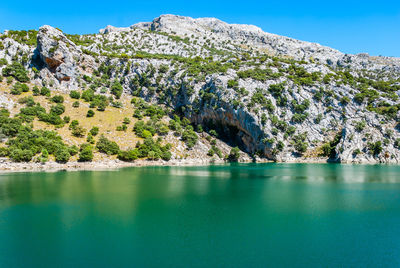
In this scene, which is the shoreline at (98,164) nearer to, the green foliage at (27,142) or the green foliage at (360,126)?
the green foliage at (27,142)

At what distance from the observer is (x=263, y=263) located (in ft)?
44.2

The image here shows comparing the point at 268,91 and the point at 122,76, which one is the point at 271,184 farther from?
the point at 122,76

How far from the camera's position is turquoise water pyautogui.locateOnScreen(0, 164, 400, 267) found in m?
14.1

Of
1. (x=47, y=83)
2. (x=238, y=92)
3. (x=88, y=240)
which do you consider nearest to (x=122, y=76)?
(x=47, y=83)

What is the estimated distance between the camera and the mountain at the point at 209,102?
263 feet

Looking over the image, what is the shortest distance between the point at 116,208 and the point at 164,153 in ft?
168

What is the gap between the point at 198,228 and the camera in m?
18.8

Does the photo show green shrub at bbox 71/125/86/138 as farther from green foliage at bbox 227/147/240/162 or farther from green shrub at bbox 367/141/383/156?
green shrub at bbox 367/141/383/156

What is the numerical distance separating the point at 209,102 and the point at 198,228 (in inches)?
3192

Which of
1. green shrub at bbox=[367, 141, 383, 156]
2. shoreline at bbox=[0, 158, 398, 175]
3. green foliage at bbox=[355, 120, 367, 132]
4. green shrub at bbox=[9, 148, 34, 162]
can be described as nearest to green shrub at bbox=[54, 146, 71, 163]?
shoreline at bbox=[0, 158, 398, 175]

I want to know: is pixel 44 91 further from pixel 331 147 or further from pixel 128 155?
pixel 331 147

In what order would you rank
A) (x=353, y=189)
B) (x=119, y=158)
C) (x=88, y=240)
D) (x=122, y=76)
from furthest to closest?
1. (x=122, y=76)
2. (x=119, y=158)
3. (x=353, y=189)
4. (x=88, y=240)

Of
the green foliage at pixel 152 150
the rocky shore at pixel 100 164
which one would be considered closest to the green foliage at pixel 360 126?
the rocky shore at pixel 100 164

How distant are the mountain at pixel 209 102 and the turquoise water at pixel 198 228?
143 ft
